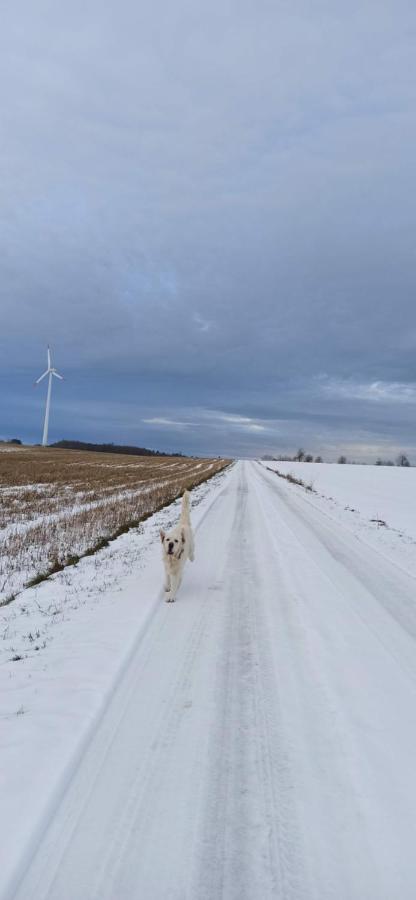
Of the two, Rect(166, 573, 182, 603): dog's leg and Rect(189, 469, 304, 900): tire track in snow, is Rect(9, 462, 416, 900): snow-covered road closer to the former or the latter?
Rect(189, 469, 304, 900): tire track in snow

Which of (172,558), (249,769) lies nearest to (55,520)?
(172,558)

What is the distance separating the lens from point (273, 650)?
4.73m

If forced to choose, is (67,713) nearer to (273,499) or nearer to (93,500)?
(93,500)

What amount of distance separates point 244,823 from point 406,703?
198 centimetres

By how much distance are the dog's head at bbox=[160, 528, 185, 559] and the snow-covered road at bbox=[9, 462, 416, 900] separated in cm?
81

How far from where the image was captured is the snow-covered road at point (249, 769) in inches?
87.4

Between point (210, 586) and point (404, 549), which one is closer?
point (210, 586)

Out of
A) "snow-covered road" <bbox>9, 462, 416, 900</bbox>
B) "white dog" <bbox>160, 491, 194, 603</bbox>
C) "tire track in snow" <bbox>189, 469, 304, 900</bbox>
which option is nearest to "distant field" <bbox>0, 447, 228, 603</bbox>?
"white dog" <bbox>160, 491, 194, 603</bbox>

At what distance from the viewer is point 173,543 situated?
6371 mm

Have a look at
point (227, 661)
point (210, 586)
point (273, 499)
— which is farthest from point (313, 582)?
point (273, 499)

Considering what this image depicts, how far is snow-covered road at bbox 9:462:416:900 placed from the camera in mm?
2219

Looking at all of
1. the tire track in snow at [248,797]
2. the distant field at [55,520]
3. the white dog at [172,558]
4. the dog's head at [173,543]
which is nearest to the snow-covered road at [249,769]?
the tire track in snow at [248,797]

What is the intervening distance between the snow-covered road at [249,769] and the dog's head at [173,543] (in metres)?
0.81

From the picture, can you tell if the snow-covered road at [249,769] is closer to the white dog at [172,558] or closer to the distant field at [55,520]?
the white dog at [172,558]
